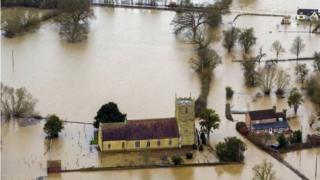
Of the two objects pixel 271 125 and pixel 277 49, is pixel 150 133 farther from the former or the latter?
pixel 277 49

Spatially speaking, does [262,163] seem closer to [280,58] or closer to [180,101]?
[180,101]

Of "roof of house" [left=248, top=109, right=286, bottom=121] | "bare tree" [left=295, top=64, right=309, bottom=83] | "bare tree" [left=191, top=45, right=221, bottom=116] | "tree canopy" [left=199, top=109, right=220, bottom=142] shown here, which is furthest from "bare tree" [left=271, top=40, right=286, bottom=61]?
"tree canopy" [left=199, top=109, right=220, bottom=142]

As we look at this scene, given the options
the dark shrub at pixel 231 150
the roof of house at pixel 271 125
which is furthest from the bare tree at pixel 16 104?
the roof of house at pixel 271 125

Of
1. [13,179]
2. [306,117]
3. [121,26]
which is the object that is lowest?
[13,179]

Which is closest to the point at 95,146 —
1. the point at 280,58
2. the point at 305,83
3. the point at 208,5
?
the point at 305,83

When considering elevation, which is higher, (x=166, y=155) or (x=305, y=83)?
(x=305, y=83)

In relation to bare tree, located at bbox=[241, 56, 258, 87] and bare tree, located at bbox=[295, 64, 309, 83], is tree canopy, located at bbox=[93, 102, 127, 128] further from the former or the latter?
bare tree, located at bbox=[295, 64, 309, 83]
